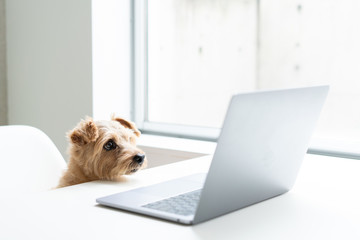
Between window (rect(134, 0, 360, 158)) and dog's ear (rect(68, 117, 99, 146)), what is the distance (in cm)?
98

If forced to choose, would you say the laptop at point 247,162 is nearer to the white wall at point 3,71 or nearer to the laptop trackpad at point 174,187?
the laptop trackpad at point 174,187

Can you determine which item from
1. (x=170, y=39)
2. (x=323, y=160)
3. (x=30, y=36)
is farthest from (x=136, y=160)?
(x=30, y=36)

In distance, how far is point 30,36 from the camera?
2432mm

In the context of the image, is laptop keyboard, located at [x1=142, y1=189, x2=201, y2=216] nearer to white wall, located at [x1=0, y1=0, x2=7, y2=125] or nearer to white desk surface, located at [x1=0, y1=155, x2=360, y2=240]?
white desk surface, located at [x1=0, y1=155, x2=360, y2=240]

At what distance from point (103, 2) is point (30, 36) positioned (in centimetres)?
44

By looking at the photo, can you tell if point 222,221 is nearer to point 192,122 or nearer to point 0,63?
point 192,122

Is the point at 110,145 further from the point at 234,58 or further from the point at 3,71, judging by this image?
the point at 3,71

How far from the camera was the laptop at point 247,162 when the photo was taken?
0.82 meters

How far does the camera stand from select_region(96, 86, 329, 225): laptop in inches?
32.2

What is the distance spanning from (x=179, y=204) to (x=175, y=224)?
0.10 metres

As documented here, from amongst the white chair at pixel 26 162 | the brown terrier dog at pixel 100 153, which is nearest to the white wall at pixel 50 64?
the white chair at pixel 26 162

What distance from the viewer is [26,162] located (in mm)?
1472

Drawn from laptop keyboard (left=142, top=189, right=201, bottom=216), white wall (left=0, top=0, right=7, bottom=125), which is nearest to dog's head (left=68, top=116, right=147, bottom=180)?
→ laptop keyboard (left=142, top=189, right=201, bottom=216)

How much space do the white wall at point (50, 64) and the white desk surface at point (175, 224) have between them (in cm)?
115
